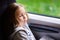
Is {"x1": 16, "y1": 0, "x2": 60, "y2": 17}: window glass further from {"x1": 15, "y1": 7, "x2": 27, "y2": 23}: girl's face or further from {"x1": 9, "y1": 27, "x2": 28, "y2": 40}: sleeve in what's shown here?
{"x1": 9, "y1": 27, "x2": 28, "y2": 40}: sleeve

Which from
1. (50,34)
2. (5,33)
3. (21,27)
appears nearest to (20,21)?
(21,27)

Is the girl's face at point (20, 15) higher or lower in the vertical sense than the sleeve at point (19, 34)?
higher

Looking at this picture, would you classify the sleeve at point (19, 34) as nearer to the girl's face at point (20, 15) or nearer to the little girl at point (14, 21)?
the little girl at point (14, 21)

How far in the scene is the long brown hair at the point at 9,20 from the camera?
1609 mm

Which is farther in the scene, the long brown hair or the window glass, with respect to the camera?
the window glass

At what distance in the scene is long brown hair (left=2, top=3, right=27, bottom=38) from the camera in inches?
63.4

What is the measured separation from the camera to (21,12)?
1625mm

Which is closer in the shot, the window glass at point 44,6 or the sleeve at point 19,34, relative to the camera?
the sleeve at point 19,34

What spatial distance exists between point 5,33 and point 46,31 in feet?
1.80

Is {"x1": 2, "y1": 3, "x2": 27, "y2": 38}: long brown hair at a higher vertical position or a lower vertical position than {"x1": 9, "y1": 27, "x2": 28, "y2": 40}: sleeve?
higher

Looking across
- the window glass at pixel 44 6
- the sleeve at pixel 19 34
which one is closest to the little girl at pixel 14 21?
the sleeve at pixel 19 34

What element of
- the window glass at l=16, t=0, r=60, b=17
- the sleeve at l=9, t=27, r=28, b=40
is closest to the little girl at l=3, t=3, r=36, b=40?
the sleeve at l=9, t=27, r=28, b=40

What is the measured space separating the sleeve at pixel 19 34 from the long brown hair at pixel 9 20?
0.23 ft

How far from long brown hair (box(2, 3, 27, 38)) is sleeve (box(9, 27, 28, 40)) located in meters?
0.07
